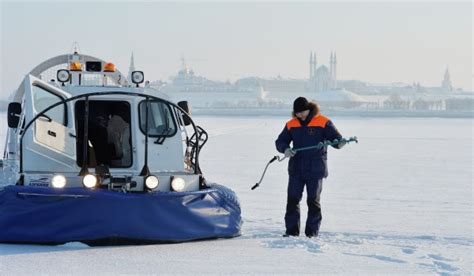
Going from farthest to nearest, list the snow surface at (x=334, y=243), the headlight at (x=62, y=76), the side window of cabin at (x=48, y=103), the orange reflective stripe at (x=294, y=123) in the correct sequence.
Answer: the headlight at (x=62, y=76)
the side window of cabin at (x=48, y=103)
the orange reflective stripe at (x=294, y=123)
the snow surface at (x=334, y=243)

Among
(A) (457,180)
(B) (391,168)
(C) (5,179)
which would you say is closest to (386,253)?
(C) (5,179)

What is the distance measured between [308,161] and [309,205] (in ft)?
1.32

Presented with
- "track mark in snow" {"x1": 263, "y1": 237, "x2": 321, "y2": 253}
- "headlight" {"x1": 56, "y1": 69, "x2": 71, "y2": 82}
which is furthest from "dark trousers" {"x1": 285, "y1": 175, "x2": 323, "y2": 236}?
"headlight" {"x1": 56, "y1": 69, "x2": 71, "y2": 82}

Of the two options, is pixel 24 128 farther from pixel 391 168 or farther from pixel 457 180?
pixel 391 168

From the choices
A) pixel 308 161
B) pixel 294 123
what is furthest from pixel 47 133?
pixel 308 161

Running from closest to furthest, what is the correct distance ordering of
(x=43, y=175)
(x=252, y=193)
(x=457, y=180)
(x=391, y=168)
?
(x=43, y=175), (x=252, y=193), (x=457, y=180), (x=391, y=168)

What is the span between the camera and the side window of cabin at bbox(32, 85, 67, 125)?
739cm

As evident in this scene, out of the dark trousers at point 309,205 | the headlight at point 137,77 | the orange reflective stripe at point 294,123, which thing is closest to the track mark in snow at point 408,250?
the dark trousers at point 309,205

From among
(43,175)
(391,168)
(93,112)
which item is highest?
(93,112)

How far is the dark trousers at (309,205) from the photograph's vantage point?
22.9 feet

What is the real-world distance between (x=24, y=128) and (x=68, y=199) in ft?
3.39

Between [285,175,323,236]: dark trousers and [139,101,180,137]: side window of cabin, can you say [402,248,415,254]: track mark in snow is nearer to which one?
[285,175,323,236]: dark trousers

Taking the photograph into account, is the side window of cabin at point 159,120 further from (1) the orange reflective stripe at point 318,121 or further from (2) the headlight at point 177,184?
(1) the orange reflective stripe at point 318,121

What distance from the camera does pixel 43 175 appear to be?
6.62 metres
